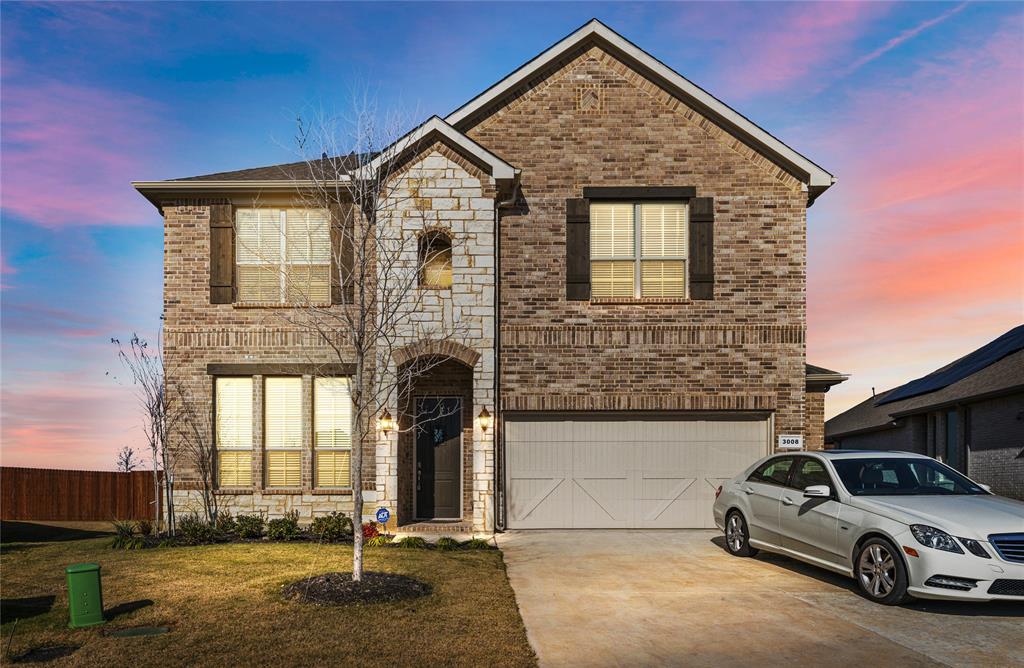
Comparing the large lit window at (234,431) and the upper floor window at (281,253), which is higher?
the upper floor window at (281,253)

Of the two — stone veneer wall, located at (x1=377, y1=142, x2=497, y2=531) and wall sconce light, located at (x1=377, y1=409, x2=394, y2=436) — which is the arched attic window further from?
wall sconce light, located at (x1=377, y1=409, x2=394, y2=436)

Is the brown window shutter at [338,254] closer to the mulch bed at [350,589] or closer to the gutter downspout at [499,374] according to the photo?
the gutter downspout at [499,374]

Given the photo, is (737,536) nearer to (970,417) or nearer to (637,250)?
(637,250)

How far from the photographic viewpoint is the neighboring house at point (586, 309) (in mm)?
15391

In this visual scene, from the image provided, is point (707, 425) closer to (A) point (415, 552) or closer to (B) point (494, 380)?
(B) point (494, 380)

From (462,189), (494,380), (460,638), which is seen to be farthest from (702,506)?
(460,638)

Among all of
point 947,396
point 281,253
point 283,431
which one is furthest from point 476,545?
point 947,396

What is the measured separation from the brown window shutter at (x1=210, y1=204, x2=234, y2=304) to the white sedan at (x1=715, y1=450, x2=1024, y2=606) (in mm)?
9829

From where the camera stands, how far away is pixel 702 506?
50.9 feet

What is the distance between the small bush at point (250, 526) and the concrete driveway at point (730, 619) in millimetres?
4818

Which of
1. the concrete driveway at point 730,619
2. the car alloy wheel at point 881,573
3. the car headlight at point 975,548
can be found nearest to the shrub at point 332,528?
the concrete driveway at point 730,619

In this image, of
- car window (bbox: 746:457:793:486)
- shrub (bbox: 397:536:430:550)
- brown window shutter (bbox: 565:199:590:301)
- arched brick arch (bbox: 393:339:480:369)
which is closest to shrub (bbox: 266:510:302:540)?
shrub (bbox: 397:536:430:550)

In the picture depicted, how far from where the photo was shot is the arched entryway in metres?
15.9

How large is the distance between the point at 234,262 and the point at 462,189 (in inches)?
179
